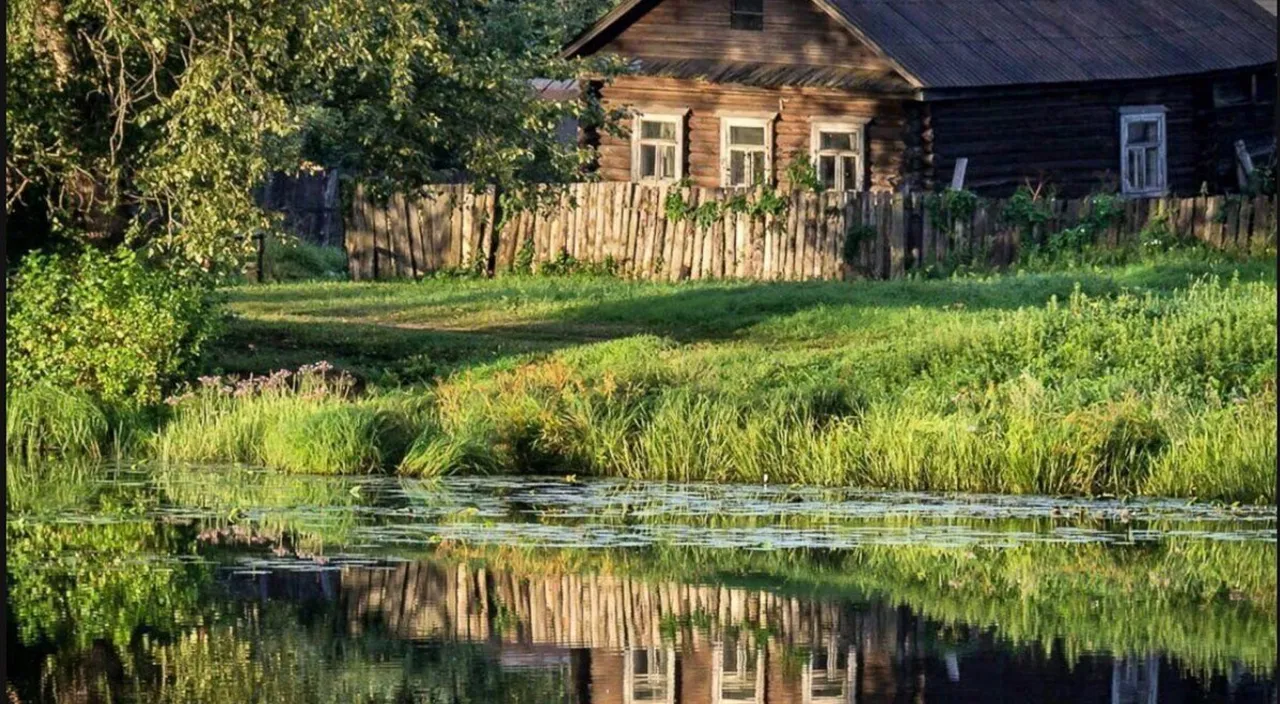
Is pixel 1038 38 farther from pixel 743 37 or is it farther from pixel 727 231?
pixel 727 231

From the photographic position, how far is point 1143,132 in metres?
39.2

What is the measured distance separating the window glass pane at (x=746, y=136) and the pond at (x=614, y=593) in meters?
18.6

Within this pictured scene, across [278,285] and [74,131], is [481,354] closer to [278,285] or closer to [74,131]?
[74,131]

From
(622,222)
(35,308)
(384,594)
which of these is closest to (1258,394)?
(384,594)

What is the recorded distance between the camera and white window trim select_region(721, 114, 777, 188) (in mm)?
38031

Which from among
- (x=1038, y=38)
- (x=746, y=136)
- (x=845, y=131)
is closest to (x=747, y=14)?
(x=746, y=136)

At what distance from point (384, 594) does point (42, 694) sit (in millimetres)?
3322

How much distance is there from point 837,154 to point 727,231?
12.1 feet

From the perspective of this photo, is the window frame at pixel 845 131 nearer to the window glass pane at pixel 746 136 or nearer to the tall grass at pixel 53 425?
the window glass pane at pixel 746 136

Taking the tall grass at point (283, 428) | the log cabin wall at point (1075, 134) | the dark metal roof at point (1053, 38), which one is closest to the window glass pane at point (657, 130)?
the dark metal roof at point (1053, 38)

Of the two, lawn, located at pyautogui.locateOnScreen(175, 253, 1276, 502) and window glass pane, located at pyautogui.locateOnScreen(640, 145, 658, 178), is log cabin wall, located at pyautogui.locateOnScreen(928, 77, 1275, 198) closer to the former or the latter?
window glass pane, located at pyautogui.locateOnScreen(640, 145, 658, 178)

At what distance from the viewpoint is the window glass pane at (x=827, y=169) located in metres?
37.5

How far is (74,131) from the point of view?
75.7 ft

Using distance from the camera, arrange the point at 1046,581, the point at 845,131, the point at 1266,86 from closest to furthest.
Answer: the point at 1046,581, the point at 845,131, the point at 1266,86
